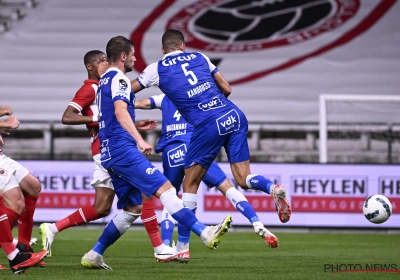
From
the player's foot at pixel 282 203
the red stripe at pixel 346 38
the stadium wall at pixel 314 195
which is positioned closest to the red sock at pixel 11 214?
the player's foot at pixel 282 203

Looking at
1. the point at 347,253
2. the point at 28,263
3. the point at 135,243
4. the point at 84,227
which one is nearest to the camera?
the point at 28,263

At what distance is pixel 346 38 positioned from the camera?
2267cm

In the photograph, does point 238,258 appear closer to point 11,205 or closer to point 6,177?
point 11,205

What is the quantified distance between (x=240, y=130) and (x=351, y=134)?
9.15 metres

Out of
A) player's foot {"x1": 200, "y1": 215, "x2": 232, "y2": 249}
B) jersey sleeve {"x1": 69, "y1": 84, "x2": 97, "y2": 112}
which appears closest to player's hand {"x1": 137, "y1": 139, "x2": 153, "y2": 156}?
player's foot {"x1": 200, "y1": 215, "x2": 232, "y2": 249}

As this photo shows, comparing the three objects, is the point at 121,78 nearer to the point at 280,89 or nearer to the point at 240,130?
the point at 240,130

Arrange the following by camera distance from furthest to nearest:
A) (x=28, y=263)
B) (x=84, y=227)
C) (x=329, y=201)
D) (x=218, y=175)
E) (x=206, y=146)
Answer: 1. (x=84, y=227)
2. (x=329, y=201)
3. (x=218, y=175)
4. (x=206, y=146)
5. (x=28, y=263)

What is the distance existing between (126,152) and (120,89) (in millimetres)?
574

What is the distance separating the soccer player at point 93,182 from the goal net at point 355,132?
24.6ft

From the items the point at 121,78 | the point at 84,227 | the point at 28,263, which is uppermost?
the point at 121,78

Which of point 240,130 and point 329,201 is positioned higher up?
point 240,130

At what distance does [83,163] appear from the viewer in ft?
50.1

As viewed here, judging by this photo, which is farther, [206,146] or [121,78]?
[206,146]

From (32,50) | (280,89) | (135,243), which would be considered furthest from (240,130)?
(32,50)
